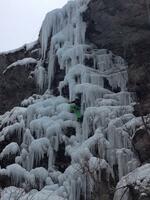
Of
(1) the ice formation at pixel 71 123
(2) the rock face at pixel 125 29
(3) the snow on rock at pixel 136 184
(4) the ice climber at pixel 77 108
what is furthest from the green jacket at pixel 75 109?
(3) the snow on rock at pixel 136 184

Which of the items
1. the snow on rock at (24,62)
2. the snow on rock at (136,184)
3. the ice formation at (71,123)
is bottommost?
the snow on rock at (136,184)

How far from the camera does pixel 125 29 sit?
1510cm

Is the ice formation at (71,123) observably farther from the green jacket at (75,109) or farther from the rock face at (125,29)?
the rock face at (125,29)

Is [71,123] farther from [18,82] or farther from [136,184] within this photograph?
[136,184]

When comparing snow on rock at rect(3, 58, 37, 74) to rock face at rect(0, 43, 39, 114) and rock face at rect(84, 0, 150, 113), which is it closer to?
rock face at rect(0, 43, 39, 114)

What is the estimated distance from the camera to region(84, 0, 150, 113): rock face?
14664 mm

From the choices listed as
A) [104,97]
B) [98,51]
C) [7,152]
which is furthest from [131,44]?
[7,152]

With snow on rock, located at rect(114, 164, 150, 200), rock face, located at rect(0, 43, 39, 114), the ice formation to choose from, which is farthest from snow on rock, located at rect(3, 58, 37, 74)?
snow on rock, located at rect(114, 164, 150, 200)

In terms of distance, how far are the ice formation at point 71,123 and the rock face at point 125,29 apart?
277 mm

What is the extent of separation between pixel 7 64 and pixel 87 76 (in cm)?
450

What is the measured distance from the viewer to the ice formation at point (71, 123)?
11938mm

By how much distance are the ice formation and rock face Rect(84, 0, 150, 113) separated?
0.28m

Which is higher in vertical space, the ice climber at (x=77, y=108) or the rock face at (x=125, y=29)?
the rock face at (x=125, y=29)

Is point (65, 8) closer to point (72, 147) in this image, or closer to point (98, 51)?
point (98, 51)
